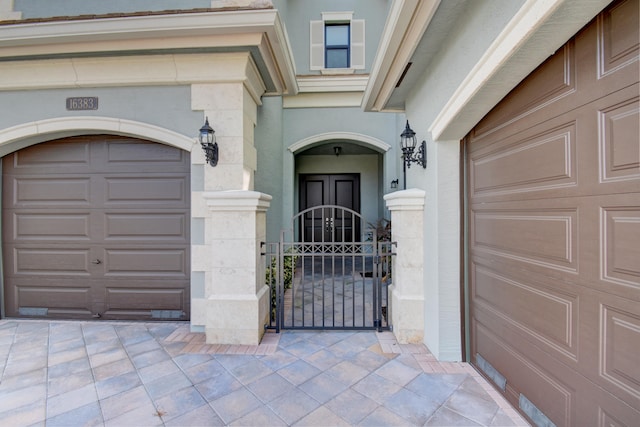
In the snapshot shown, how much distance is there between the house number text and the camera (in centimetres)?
344

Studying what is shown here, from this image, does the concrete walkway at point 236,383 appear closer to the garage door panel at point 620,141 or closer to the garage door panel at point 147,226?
the garage door panel at point 147,226

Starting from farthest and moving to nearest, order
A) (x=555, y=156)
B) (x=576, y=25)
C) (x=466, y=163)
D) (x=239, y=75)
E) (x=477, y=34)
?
1. (x=239, y=75)
2. (x=466, y=163)
3. (x=477, y=34)
4. (x=555, y=156)
5. (x=576, y=25)

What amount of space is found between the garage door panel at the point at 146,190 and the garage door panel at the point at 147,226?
0.15 m

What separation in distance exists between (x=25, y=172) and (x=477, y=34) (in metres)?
5.57

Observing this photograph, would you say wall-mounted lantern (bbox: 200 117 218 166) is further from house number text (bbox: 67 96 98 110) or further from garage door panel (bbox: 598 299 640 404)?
garage door panel (bbox: 598 299 640 404)

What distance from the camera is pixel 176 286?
142 inches

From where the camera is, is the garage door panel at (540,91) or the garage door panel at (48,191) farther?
the garage door panel at (48,191)

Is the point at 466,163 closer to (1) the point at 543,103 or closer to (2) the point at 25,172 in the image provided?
(1) the point at 543,103

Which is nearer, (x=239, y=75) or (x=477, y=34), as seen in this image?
(x=477, y=34)

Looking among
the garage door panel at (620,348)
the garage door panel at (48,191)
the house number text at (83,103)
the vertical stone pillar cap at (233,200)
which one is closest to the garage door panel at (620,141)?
the garage door panel at (620,348)

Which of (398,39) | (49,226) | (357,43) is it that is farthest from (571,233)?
(357,43)

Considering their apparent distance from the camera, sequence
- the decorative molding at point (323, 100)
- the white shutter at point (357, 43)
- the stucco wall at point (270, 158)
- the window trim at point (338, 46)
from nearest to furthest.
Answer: the stucco wall at point (270, 158)
the decorative molding at point (323, 100)
the white shutter at point (357, 43)
the window trim at point (338, 46)

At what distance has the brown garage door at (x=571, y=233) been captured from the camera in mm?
1347

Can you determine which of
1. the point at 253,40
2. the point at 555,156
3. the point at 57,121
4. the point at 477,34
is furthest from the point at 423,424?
the point at 57,121
